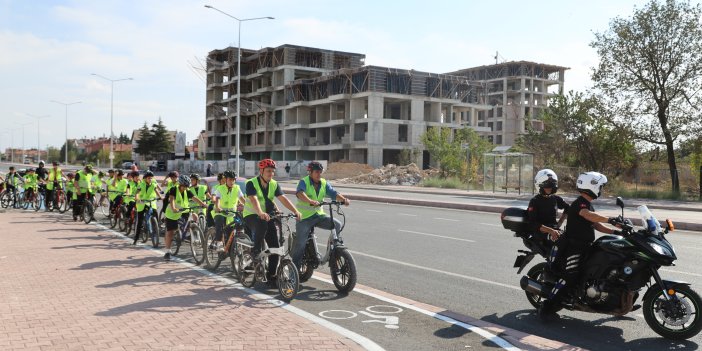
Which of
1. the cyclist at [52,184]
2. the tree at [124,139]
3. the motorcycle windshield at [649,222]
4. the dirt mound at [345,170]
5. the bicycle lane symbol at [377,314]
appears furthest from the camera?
the tree at [124,139]

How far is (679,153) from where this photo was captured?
37.4 m

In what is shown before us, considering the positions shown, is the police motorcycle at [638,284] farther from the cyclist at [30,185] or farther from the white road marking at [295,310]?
the cyclist at [30,185]

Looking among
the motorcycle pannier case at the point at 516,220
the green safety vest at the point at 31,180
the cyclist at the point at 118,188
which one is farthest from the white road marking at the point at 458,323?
the green safety vest at the point at 31,180

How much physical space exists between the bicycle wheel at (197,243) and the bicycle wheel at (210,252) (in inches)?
4.2

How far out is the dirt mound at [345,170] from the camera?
199 ft

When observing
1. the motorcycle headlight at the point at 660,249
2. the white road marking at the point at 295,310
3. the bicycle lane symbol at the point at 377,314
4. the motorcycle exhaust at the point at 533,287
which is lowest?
the bicycle lane symbol at the point at 377,314

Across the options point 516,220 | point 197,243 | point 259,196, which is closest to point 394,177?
point 197,243

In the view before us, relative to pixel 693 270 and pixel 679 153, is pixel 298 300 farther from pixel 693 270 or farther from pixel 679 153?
pixel 679 153

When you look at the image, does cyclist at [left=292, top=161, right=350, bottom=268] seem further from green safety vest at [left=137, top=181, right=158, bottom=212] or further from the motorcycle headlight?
green safety vest at [left=137, top=181, right=158, bottom=212]

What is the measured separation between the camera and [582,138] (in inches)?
1471

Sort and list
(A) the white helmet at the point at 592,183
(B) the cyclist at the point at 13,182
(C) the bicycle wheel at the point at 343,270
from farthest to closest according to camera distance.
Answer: (B) the cyclist at the point at 13,182
(C) the bicycle wheel at the point at 343,270
(A) the white helmet at the point at 592,183

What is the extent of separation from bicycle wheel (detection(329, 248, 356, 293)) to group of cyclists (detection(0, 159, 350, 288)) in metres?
0.40

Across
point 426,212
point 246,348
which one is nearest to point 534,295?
point 246,348

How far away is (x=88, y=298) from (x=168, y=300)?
96cm
